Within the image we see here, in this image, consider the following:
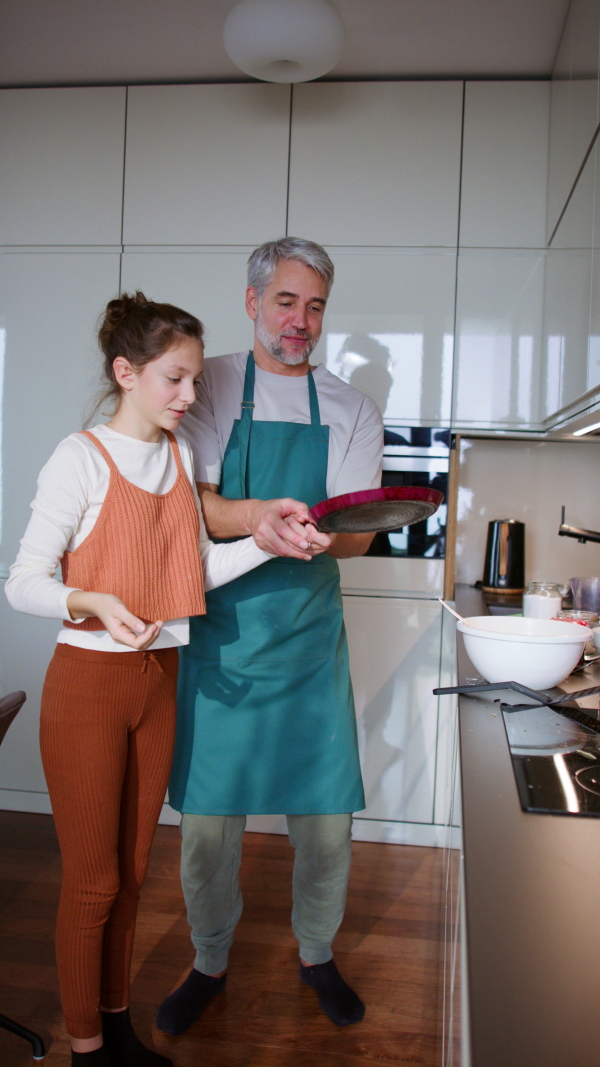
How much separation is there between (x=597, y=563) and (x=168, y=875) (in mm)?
1676

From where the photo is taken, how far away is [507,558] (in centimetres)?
261

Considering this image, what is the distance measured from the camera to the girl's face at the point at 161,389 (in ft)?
4.51

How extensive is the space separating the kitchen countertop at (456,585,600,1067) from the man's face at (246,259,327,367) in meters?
1.04

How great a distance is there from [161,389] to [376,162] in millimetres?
1529

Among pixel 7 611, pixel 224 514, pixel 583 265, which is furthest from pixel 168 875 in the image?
pixel 583 265

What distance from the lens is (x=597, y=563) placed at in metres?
2.71

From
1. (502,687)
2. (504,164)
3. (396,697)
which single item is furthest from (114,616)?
(504,164)

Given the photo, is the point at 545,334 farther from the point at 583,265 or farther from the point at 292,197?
the point at 292,197

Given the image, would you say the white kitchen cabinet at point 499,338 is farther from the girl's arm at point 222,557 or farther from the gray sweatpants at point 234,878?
the gray sweatpants at point 234,878

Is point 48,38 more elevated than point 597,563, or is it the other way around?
point 48,38

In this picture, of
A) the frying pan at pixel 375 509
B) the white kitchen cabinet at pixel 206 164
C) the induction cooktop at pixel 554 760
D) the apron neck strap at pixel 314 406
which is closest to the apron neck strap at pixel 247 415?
the apron neck strap at pixel 314 406

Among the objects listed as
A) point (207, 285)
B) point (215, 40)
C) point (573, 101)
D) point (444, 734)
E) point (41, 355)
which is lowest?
point (444, 734)

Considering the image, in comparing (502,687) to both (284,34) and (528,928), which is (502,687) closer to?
(528,928)

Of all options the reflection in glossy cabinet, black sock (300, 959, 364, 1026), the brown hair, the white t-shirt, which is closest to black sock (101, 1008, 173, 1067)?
black sock (300, 959, 364, 1026)
